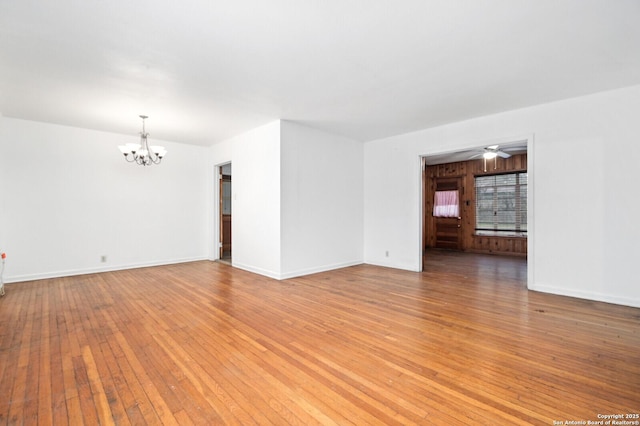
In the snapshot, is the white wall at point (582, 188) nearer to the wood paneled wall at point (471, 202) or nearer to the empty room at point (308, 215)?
the empty room at point (308, 215)

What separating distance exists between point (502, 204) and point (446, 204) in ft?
4.62

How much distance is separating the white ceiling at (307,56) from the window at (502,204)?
13.7ft

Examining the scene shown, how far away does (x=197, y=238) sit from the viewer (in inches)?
268

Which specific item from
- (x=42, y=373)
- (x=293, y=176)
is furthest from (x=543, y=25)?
(x=42, y=373)

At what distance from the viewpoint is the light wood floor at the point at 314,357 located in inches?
66.4

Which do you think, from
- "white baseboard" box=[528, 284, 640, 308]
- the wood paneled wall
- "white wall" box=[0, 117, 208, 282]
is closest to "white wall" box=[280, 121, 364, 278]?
"white wall" box=[0, 117, 208, 282]

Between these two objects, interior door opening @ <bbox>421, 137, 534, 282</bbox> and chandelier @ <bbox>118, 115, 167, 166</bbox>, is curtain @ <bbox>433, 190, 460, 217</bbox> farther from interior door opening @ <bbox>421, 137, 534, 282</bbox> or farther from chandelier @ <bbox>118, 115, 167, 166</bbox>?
chandelier @ <bbox>118, 115, 167, 166</bbox>

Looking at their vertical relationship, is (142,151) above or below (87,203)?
above

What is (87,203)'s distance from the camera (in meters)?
5.38

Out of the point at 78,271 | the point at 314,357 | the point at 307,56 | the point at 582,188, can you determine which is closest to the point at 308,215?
the point at 307,56

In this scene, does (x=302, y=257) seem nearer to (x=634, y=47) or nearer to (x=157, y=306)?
(x=157, y=306)

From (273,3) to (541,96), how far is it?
3.66 m

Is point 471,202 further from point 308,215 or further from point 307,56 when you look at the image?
point 307,56

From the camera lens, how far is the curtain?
27.8ft
